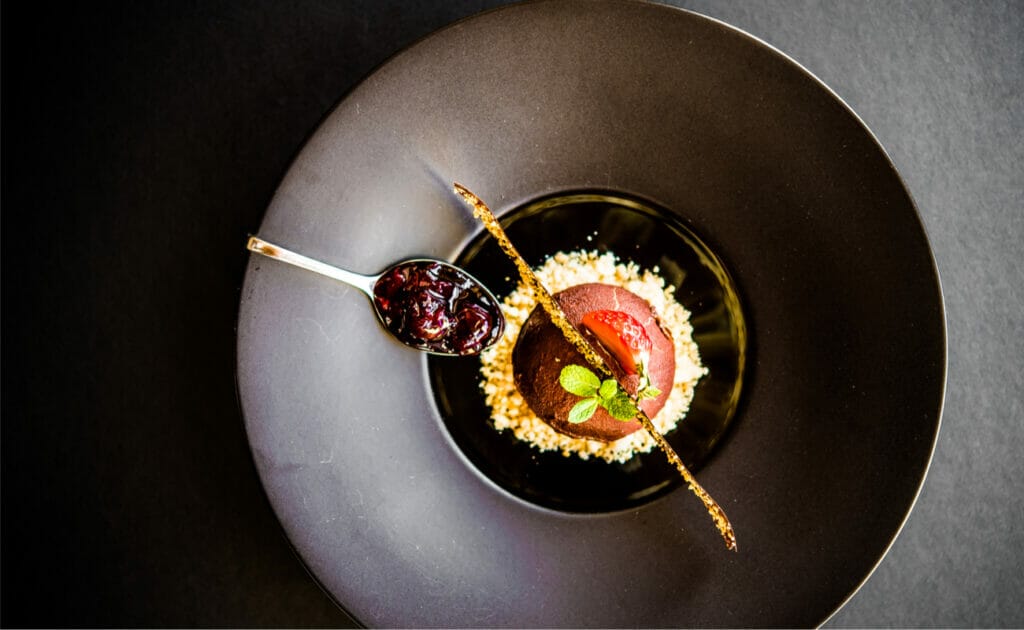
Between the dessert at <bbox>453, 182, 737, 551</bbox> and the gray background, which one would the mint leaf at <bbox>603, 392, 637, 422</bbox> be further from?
the gray background

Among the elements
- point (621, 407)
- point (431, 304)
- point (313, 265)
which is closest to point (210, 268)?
point (313, 265)

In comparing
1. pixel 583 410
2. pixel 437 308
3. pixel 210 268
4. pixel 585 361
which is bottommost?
pixel 583 410

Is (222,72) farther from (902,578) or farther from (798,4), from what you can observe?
(902,578)

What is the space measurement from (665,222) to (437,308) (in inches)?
23.4

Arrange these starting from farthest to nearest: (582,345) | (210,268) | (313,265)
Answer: (210,268)
(582,345)
(313,265)

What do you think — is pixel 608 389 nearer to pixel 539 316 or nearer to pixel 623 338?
pixel 623 338

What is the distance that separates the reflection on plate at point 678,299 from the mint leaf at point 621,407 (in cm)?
26

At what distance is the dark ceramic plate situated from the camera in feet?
4.22

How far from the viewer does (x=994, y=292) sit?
1.49 meters

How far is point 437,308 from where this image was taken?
4.43 feet

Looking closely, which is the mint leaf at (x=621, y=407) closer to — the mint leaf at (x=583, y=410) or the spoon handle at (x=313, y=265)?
the mint leaf at (x=583, y=410)

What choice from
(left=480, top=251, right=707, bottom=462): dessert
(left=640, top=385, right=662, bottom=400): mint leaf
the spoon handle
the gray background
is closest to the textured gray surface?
the gray background

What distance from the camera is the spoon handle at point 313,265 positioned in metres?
1.21

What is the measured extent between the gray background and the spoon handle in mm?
314
